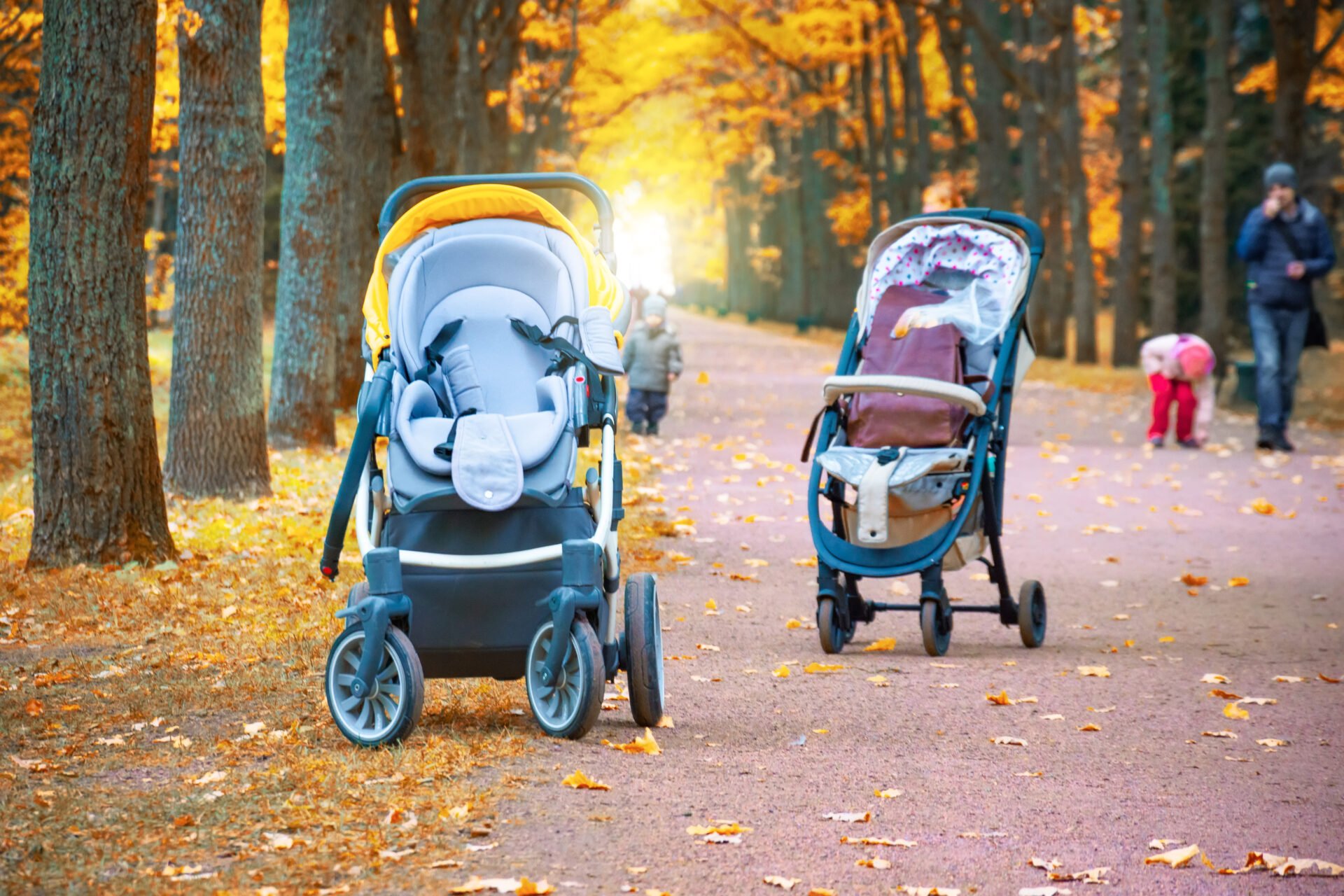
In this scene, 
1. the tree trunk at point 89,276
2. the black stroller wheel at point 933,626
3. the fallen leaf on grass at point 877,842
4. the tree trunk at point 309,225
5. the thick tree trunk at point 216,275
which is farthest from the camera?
the tree trunk at point 309,225

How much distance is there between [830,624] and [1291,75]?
644 inches

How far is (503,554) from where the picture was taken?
5.70m

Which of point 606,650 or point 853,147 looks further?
point 853,147

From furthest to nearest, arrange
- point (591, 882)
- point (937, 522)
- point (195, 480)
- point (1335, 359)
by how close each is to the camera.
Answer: point (1335, 359) < point (195, 480) < point (937, 522) < point (591, 882)

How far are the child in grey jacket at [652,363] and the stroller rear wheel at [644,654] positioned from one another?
11156 mm

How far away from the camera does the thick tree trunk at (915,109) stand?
107 feet

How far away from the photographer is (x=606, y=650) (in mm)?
5988

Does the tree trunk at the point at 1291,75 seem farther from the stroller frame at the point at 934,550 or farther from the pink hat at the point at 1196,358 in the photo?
the stroller frame at the point at 934,550

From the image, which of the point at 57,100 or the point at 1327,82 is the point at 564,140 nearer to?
the point at 1327,82

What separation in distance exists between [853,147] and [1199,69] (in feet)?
34.6

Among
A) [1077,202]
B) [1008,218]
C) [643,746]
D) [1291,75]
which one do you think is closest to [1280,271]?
[1291,75]

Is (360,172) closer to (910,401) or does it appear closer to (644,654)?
(910,401)

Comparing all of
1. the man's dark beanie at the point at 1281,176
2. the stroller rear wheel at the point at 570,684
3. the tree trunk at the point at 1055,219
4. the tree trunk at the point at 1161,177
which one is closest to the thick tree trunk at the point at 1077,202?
the tree trunk at the point at 1055,219

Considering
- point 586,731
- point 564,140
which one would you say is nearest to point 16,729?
point 586,731
